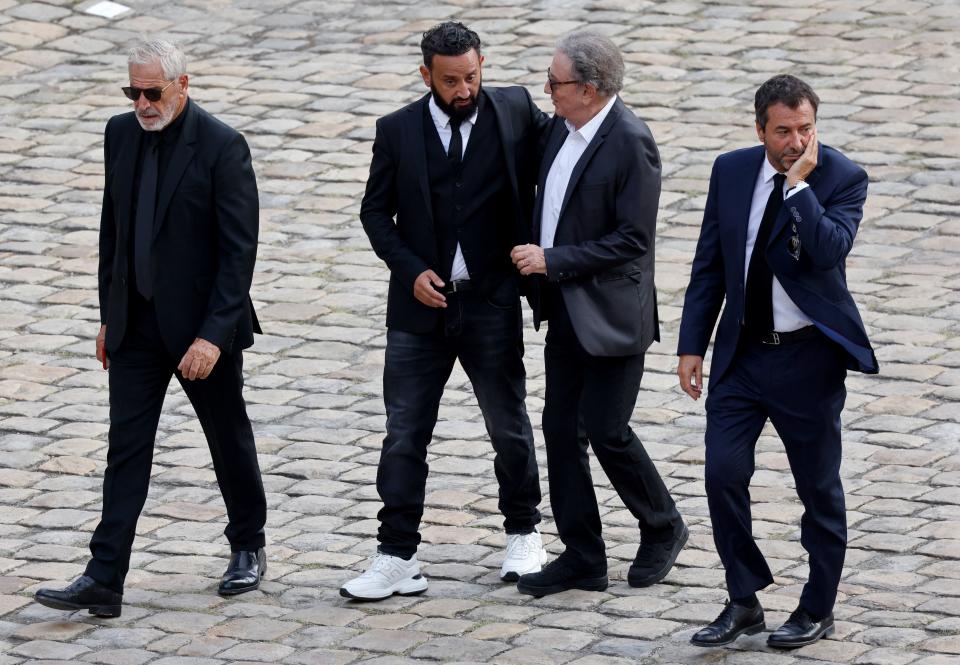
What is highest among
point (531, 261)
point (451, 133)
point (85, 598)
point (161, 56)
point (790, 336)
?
point (161, 56)

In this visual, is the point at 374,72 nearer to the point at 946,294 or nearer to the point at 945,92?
the point at 945,92

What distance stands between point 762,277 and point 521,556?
1533 millimetres

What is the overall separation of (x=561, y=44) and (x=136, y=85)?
1518 mm

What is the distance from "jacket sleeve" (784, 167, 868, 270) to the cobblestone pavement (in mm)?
1321

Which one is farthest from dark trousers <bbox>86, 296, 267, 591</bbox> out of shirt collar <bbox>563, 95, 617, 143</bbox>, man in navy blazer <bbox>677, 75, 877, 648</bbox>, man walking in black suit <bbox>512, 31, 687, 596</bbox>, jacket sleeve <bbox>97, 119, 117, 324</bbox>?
man in navy blazer <bbox>677, 75, 877, 648</bbox>

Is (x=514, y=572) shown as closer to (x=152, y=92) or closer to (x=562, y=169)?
(x=562, y=169)

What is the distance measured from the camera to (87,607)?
6688 mm

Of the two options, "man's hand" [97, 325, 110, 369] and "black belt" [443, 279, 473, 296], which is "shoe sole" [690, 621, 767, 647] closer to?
"black belt" [443, 279, 473, 296]

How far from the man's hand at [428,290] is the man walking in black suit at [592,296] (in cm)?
33

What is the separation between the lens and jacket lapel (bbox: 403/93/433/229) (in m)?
6.86

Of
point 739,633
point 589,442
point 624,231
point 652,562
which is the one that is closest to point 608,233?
point 624,231

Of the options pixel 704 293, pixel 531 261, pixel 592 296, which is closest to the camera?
pixel 704 293

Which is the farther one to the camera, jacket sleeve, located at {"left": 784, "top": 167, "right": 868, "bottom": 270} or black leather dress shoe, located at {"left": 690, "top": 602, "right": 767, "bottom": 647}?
black leather dress shoe, located at {"left": 690, "top": 602, "right": 767, "bottom": 647}

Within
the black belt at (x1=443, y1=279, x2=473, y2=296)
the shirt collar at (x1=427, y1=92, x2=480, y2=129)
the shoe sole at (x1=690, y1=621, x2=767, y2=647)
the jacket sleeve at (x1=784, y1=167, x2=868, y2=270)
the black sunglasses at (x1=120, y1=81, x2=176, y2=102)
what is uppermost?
the black sunglasses at (x1=120, y1=81, x2=176, y2=102)
